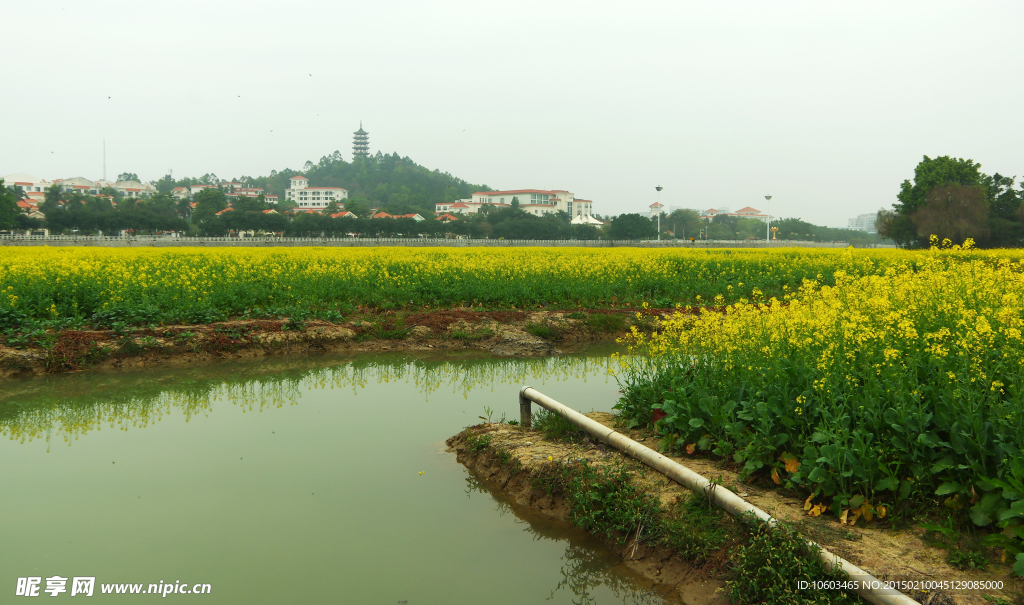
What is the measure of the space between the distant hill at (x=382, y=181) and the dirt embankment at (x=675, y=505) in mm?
118959

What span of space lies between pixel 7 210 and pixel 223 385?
63589 millimetres

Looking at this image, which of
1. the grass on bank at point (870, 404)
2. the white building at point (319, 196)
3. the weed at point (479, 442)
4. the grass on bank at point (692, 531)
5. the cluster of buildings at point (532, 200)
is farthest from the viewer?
the white building at point (319, 196)

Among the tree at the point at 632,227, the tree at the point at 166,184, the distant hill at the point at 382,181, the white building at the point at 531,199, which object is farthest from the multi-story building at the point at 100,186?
the tree at the point at 632,227

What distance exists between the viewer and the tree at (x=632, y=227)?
7362 cm

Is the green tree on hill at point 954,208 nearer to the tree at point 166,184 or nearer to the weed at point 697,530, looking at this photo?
the weed at point 697,530

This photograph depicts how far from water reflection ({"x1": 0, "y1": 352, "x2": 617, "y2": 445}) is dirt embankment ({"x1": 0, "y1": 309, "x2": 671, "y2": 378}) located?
40 cm

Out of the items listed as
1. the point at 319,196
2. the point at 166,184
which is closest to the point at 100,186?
the point at 166,184

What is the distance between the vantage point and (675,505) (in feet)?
13.2

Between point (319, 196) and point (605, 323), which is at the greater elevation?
point (319, 196)

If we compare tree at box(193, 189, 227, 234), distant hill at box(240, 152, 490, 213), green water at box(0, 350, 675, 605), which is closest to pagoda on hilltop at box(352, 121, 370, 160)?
distant hill at box(240, 152, 490, 213)

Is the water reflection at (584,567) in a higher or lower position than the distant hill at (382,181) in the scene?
lower

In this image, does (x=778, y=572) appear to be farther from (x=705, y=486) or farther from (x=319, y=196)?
(x=319, y=196)

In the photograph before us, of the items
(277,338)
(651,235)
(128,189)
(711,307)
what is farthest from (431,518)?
(128,189)

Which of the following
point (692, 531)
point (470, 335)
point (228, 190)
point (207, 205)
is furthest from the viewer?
point (228, 190)
